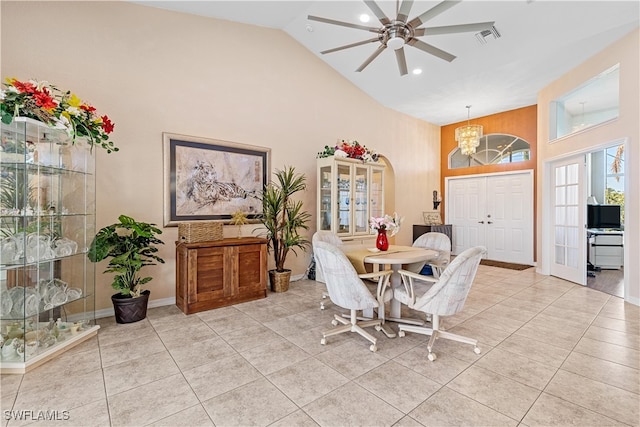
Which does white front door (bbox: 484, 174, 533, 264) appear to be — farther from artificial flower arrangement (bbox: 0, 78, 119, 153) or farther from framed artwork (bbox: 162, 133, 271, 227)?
artificial flower arrangement (bbox: 0, 78, 119, 153)

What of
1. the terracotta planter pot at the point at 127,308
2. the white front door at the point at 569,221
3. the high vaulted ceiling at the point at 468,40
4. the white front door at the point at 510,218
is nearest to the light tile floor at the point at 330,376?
the terracotta planter pot at the point at 127,308

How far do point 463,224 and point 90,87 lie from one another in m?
7.83

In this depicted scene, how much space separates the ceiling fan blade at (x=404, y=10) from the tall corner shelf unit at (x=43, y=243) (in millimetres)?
3126

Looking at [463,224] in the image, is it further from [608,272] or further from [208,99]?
[208,99]

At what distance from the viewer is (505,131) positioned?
678cm

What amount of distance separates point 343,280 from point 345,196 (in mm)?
2667

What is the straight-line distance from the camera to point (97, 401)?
183 cm

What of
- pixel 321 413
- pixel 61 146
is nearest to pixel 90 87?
pixel 61 146

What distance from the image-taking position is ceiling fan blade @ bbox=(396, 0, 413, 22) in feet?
7.80

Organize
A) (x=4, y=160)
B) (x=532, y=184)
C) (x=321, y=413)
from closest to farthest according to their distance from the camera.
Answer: (x=321, y=413) → (x=4, y=160) → (x=532, y=184)

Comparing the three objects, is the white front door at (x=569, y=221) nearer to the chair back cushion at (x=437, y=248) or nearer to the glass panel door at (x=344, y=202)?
the chair back cushion at (x=437, y=248)

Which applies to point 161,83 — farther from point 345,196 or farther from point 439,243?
point 439,243

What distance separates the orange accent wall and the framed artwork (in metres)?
5.42

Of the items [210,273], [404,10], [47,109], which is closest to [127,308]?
[210,273]
